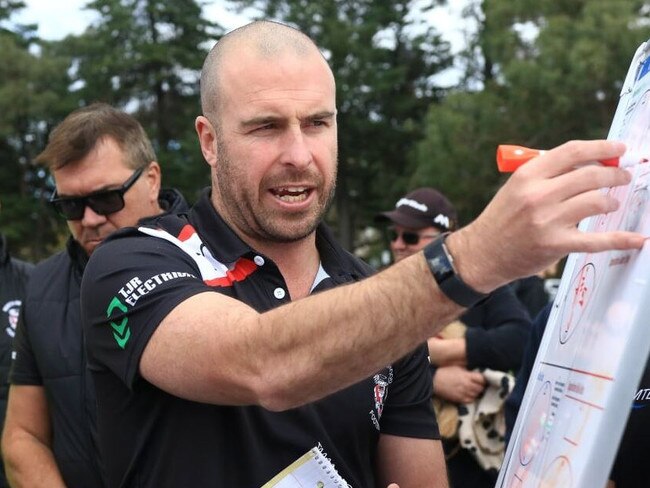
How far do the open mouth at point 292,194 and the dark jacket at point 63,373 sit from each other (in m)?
0.90

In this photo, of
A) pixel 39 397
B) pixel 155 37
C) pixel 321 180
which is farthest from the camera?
pixel 155 37

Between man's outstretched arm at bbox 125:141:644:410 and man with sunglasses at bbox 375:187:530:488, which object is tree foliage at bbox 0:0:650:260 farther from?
man's outstretched arm at bbox 125:141:644:410

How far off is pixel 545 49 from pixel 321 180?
17.9 metres

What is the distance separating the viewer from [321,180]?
2.13m

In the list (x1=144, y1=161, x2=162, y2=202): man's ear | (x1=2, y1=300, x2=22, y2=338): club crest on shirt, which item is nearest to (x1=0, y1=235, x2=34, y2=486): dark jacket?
(x1=2, y1=300, x2=22, y2=338): club crest on shirt

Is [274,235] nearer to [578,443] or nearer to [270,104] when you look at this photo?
[270,104]

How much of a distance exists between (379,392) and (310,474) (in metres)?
0.33

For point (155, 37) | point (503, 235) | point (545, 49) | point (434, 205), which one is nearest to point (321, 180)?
point (503, 235)

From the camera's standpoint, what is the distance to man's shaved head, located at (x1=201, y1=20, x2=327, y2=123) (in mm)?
2109

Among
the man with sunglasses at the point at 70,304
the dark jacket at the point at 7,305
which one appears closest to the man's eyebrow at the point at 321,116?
the man with sunglasses at the point at 70,304

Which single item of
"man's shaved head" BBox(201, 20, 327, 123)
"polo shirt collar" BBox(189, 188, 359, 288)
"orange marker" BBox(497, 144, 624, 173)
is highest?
"man's shaved head" BBox(201, 20, 327, 123)

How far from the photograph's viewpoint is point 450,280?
1.38 meters

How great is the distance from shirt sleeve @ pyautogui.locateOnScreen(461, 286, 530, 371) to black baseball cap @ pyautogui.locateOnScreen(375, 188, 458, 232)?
644mm

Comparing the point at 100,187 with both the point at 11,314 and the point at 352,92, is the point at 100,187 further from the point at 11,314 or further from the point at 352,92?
the point at 352,92
